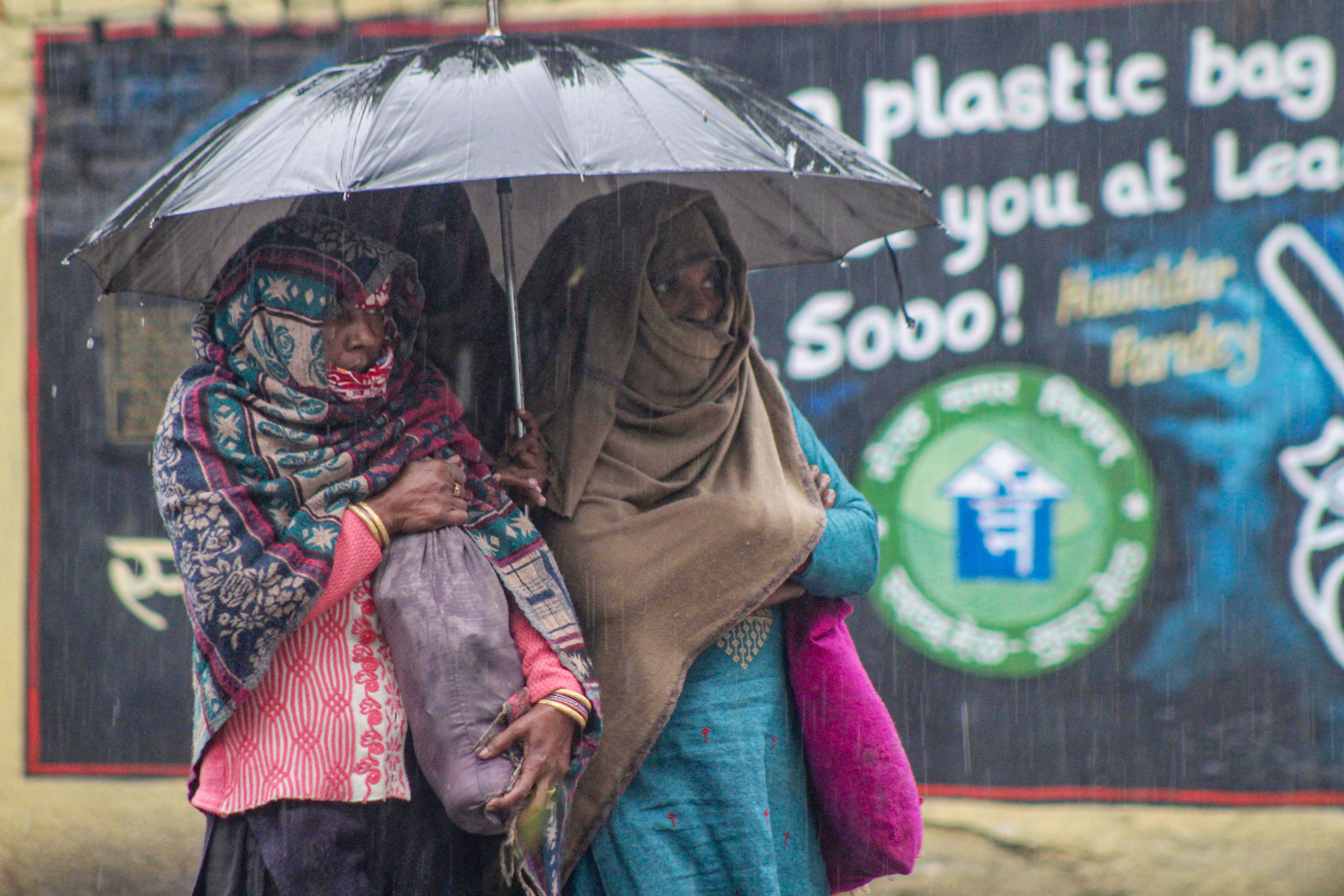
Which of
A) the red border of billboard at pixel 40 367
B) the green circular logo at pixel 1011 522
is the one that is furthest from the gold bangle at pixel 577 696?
the red border of billboard at pixel 40 367

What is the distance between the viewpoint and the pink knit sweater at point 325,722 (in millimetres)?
2051

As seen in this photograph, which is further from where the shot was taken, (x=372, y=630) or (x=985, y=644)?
(x=985, y=644)

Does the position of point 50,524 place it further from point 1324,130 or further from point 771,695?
point 1324,130

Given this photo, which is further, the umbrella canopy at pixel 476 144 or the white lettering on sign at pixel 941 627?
the white lettering on sign at pixel 941 627

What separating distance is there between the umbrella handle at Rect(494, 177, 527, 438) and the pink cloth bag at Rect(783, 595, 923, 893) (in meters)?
0.64

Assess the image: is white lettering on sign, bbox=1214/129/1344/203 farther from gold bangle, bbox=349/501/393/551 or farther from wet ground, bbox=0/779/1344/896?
gold bangle, bbox=349/501/393/551

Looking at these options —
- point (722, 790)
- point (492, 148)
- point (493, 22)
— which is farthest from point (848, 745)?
point (493, 22)

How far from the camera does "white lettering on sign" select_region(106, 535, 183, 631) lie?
4.64 m

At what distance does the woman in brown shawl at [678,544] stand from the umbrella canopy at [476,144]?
0.18 m

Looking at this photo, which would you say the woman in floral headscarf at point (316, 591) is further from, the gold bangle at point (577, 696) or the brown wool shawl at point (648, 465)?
the brown wool shawl at point (648, 465)

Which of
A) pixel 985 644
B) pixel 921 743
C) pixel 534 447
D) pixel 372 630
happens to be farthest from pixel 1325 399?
pixel 372 630

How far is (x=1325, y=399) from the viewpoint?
441 cm

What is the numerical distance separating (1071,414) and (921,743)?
1229 millimetres

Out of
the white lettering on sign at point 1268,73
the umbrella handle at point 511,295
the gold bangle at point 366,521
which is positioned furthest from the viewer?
the white lettering on sign at point 1268,73
